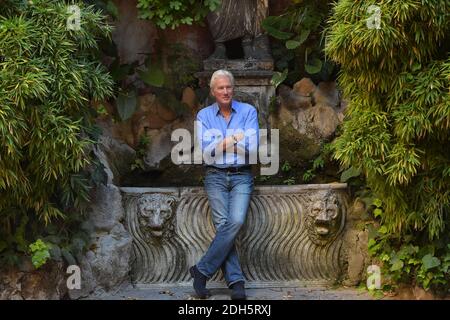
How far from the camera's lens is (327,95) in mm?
7051

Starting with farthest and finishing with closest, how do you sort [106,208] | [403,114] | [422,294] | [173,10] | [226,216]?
[173,10], [106,208], [226,216], [422,294], [403,114]

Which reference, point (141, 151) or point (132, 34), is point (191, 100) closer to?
point (141, 151)

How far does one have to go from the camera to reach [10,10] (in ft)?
17.6

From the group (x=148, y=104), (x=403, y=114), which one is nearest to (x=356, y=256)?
(x=403, y=114)

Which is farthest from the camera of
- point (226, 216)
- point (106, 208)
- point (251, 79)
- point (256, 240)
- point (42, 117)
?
point (251, 79)

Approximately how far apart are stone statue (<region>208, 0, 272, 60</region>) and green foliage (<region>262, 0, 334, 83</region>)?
0.16 m

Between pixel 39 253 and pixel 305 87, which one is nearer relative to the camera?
pixel 39 253

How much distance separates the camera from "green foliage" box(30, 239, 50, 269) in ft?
17.6

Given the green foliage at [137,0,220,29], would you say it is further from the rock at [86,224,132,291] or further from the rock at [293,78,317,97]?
the rock at [86,224,132,291]

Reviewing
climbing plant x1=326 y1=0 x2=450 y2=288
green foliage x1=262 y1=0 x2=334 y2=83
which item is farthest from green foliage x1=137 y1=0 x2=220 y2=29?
climbing plant x1=326 y1=0 x2=450 y2=288

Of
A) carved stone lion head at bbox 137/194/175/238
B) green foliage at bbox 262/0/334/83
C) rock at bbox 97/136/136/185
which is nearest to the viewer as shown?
carved stone lion head at bbox 137/194/175/238

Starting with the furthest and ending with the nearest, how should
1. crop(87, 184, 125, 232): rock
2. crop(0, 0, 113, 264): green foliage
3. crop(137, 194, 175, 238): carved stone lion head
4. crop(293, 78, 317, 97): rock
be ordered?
1. crop(293, 78, 317, 97): rock
2. crop(137, 194, 175, 238): carved stone lion head
3. crop(87, 184, 125, 232): rock
4. crop(0, 0, 113, 264): green foliage

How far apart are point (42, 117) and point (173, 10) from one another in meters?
1.98

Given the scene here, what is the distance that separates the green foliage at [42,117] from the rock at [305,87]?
187cm
